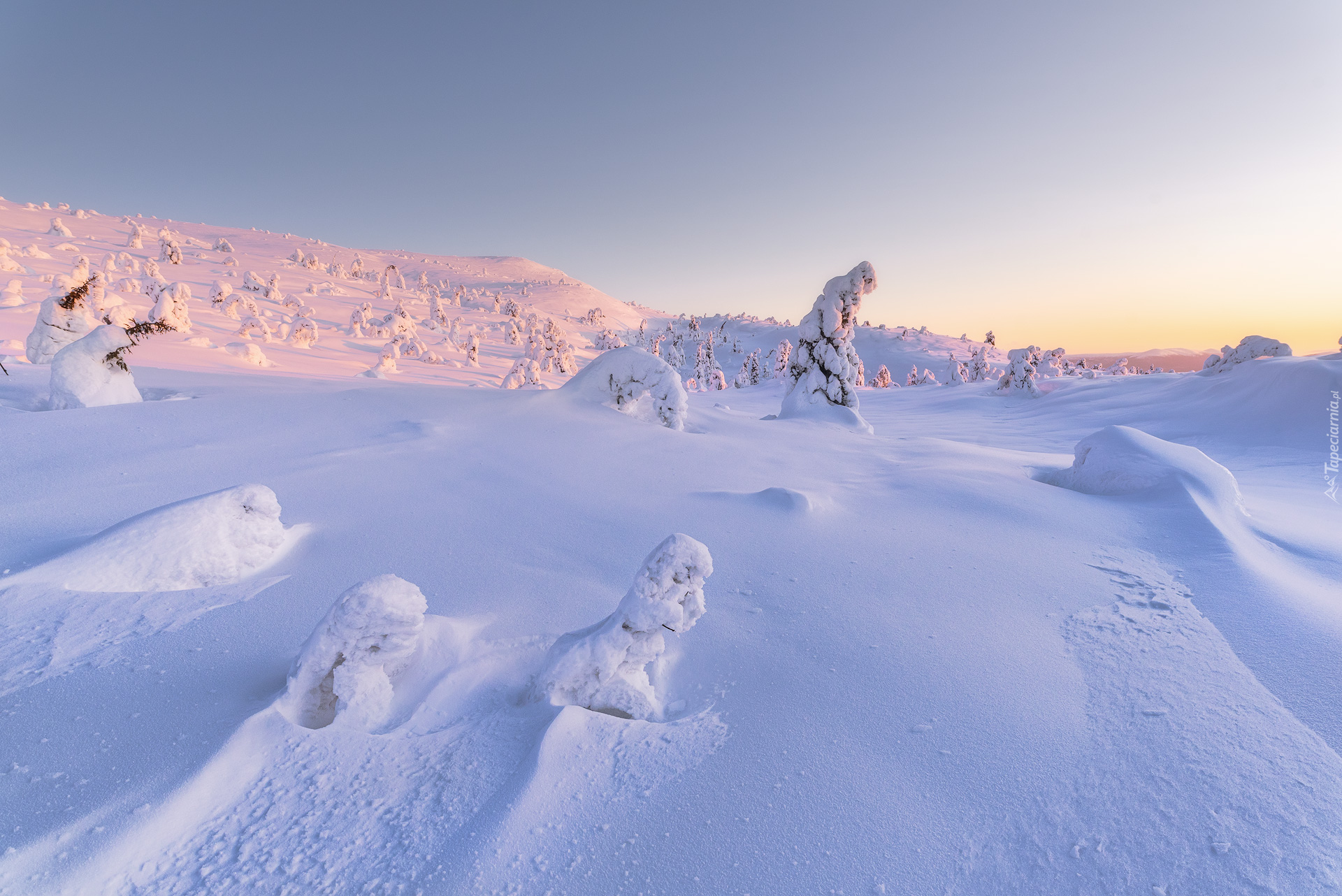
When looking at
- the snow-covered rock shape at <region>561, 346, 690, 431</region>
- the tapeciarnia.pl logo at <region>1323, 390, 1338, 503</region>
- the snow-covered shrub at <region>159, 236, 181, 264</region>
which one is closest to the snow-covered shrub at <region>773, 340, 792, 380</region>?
the tapeciarnia.pl logo at <region>1323, 390, 1338, 503</region>

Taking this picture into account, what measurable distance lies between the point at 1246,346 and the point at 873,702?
2244 centimetres

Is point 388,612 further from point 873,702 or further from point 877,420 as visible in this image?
point 877,420

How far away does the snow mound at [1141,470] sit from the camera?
509 cm

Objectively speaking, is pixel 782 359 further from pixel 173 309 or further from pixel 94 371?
pixel 94 371

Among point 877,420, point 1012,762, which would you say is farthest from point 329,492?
point 877,420

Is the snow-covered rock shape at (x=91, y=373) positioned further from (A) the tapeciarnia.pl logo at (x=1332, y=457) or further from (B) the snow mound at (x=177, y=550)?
(A) the tapeciarnia.pl logo at (x=1332, y=457)

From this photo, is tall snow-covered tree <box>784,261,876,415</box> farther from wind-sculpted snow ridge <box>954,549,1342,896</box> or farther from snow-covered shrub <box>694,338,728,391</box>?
snow-covered shrub <box>694,338,728,391</box>

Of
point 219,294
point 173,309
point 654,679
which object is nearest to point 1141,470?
point 654,679

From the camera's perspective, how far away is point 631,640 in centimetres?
235

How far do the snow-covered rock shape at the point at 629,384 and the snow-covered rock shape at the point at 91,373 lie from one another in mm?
5586

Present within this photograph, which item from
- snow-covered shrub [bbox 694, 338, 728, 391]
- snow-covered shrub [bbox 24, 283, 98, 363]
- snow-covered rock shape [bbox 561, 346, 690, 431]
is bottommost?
snow-covered shrub [bbox 694, 338, 728, 391]

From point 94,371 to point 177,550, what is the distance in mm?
5523

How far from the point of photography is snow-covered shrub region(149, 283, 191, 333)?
15.4 m

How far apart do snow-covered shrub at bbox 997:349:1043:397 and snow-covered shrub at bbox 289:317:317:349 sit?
3133 centimetres
